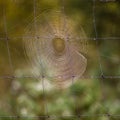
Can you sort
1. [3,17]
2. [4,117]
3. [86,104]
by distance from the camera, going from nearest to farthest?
1. [4,117]
2. [86,104]
3. [3,17]

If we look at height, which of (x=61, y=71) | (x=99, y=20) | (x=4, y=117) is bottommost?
(x=4, y=117)

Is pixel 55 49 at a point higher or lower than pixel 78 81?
higher

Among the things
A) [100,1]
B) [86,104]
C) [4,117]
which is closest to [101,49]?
[100,1]

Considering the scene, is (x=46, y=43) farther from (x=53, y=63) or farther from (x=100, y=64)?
(x=100, y=64)

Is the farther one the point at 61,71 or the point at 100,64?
the point at 100,64
